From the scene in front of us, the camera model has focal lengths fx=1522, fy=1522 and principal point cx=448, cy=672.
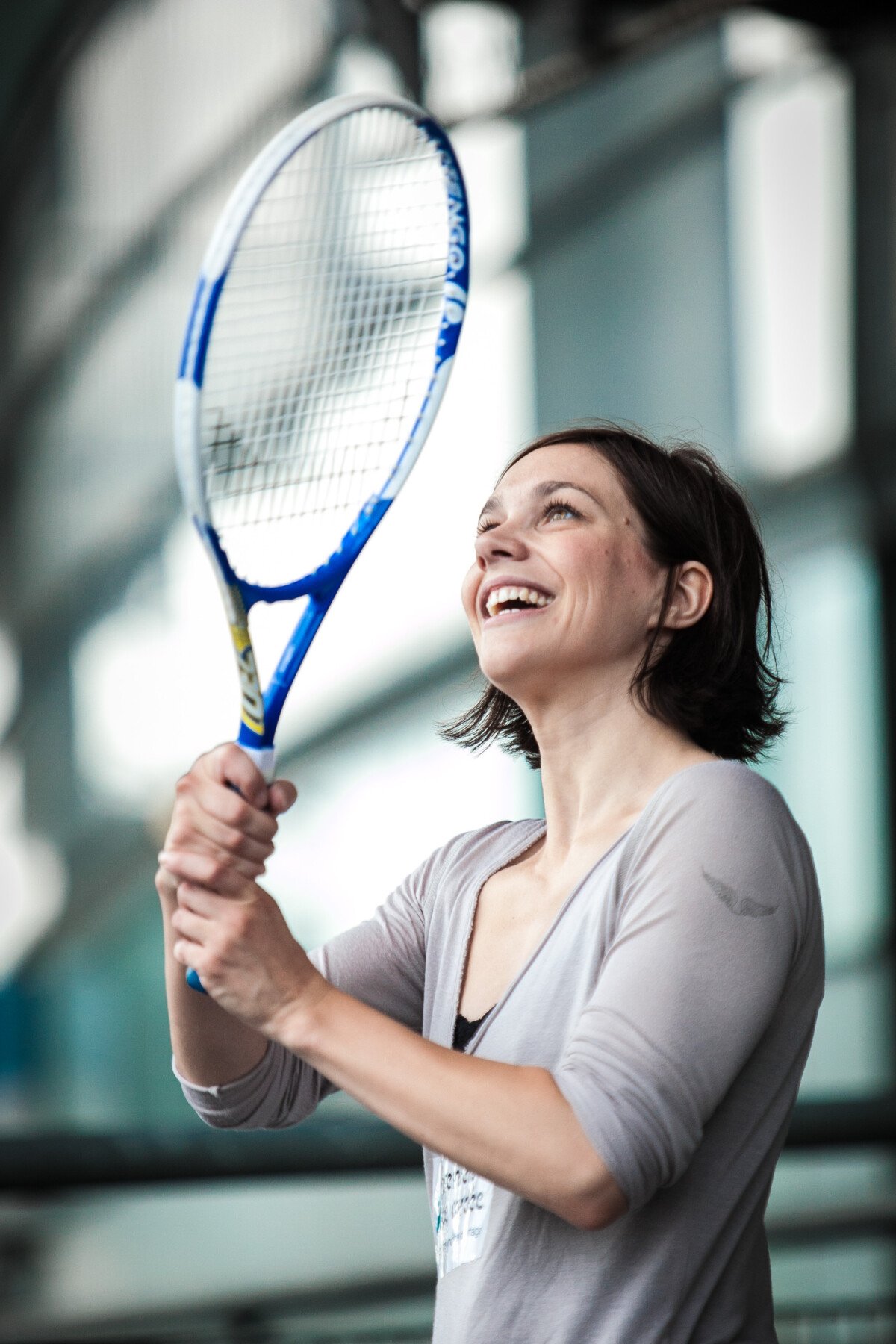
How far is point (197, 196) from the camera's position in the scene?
527cm

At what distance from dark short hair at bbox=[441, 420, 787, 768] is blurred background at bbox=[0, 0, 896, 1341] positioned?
3098 millimetres

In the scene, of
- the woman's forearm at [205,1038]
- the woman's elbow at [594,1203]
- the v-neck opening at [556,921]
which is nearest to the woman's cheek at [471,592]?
the v-neck opening at [556,921]

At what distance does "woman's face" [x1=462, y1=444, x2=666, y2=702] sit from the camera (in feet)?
4.00

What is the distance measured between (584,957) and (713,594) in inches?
14.3

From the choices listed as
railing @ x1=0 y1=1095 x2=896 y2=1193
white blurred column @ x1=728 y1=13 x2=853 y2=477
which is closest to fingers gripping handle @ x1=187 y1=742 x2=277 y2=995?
railing @ x1=0 y1=1095 x2=896 y2=1193

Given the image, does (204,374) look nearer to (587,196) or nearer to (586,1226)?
(586,1226)

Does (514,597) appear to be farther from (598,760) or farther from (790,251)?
(790,251)

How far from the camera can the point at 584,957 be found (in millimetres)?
1103

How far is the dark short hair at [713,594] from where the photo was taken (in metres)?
1.28

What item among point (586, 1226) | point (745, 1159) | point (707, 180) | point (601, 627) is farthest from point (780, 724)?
point (707, 180)

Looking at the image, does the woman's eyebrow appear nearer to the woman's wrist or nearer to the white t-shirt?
the white t-shirt

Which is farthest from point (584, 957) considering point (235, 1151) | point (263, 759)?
point (235, 1151)

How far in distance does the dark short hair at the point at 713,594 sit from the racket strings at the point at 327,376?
5.5 inches

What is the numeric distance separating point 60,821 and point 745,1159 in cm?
460
